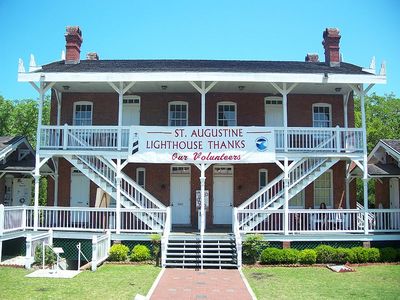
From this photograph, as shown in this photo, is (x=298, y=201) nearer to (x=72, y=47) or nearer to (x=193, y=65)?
(x=193, y=65)

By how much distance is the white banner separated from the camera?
18156 millimetres

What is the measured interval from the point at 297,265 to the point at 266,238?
1.59 metres

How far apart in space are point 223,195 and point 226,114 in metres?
4.17

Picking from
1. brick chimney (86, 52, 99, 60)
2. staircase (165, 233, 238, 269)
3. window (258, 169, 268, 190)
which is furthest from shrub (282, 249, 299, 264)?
brick chimney (86, 52, 99, 60)

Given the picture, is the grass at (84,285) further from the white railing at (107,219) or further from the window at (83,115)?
the window at (83,115)

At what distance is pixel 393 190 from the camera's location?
72.0 feet

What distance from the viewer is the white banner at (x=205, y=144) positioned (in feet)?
59.6

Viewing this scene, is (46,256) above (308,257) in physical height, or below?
above

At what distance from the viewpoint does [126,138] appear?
19047 mm

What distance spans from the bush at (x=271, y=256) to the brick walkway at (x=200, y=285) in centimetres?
180

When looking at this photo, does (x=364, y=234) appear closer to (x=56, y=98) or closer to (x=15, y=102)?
(x=56, y=98)

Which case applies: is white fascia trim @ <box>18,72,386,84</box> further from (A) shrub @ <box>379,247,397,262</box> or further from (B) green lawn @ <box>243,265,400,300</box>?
(B) green lawn @ <box>243,265,400,300</box>

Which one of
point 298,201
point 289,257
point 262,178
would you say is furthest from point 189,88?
point 289,257

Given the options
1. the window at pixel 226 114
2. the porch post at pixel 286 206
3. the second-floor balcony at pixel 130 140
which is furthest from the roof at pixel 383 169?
the window at pixel 226 114
